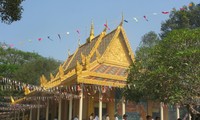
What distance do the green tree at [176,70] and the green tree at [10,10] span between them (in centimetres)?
602

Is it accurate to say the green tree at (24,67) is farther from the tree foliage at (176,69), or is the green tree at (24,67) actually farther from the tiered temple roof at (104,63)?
the tree foliage at (176,69)

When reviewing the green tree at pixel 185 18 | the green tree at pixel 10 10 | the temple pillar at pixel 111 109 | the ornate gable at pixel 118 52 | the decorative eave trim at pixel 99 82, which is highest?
the green tree at pixel 185 18

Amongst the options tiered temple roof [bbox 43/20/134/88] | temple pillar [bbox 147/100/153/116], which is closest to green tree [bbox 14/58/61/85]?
tiered temple roof [bbox 43/20/134/88]

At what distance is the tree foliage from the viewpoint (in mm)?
11461

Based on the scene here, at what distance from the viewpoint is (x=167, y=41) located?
12.3 metres

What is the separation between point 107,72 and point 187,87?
10.2 m

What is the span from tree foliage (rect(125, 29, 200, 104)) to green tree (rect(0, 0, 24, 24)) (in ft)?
19.7

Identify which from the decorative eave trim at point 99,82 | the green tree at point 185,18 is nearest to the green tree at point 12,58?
the green tree at point 185,18

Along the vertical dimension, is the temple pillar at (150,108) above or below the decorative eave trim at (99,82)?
below

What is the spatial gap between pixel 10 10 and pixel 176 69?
6.64 meters

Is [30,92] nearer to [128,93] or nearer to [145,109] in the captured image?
[145,109]

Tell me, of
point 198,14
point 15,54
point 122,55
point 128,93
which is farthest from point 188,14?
point 128,93

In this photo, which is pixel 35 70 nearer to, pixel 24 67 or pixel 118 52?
pixel 24 67

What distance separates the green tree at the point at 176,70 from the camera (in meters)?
11.5
